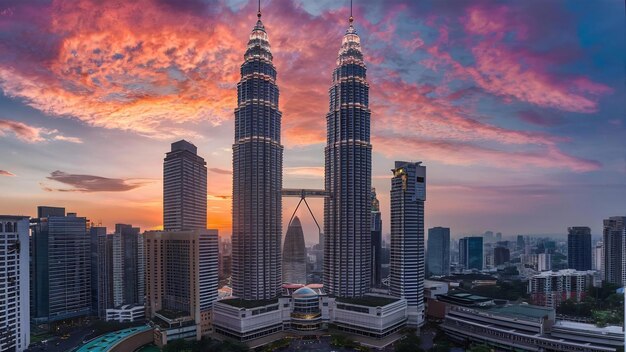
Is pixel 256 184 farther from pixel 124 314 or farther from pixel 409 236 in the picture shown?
pixel 124 314

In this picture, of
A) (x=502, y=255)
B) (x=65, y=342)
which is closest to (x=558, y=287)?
(x=502, y=255)

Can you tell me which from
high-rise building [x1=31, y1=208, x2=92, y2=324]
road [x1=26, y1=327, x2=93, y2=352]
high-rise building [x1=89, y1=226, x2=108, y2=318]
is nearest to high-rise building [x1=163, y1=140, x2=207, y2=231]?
high-rise building [x1=89, y1=226, x2=108, y2=318]

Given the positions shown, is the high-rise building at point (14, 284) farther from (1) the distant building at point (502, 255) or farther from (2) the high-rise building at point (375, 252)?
(1) the distant building at point (502, 255)

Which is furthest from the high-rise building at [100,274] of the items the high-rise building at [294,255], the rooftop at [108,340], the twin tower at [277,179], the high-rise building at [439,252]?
the high-rise building at [439,252]


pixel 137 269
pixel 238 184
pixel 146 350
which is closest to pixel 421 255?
pixel 238 184

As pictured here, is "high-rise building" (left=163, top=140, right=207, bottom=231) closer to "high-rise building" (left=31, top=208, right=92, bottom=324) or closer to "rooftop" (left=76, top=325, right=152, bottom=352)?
"high-rise building" (left=31, top=208, right=92, bottom=324)
